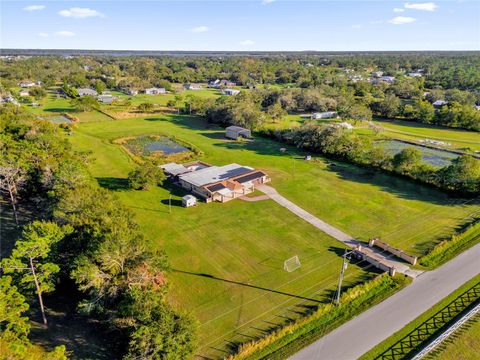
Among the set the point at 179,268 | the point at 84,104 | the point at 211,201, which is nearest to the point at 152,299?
the point at 179,268

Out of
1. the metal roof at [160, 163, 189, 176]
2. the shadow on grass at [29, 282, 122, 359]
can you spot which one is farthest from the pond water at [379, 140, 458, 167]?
the shadow on grass at [29, 282, 122, 359]

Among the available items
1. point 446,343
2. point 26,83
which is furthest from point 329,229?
point 26,83

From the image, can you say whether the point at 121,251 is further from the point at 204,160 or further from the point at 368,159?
the point at 368,159

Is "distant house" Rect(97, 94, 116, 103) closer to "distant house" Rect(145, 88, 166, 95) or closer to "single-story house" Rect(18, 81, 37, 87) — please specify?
"distant house" Rect(145, 88, 166, 95)

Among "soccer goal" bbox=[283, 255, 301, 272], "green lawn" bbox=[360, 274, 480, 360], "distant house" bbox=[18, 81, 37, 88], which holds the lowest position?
"green lawn" bbox=[360, 274, 480, 360]

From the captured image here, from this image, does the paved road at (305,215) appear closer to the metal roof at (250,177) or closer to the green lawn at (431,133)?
the metal roof at (250,177)
